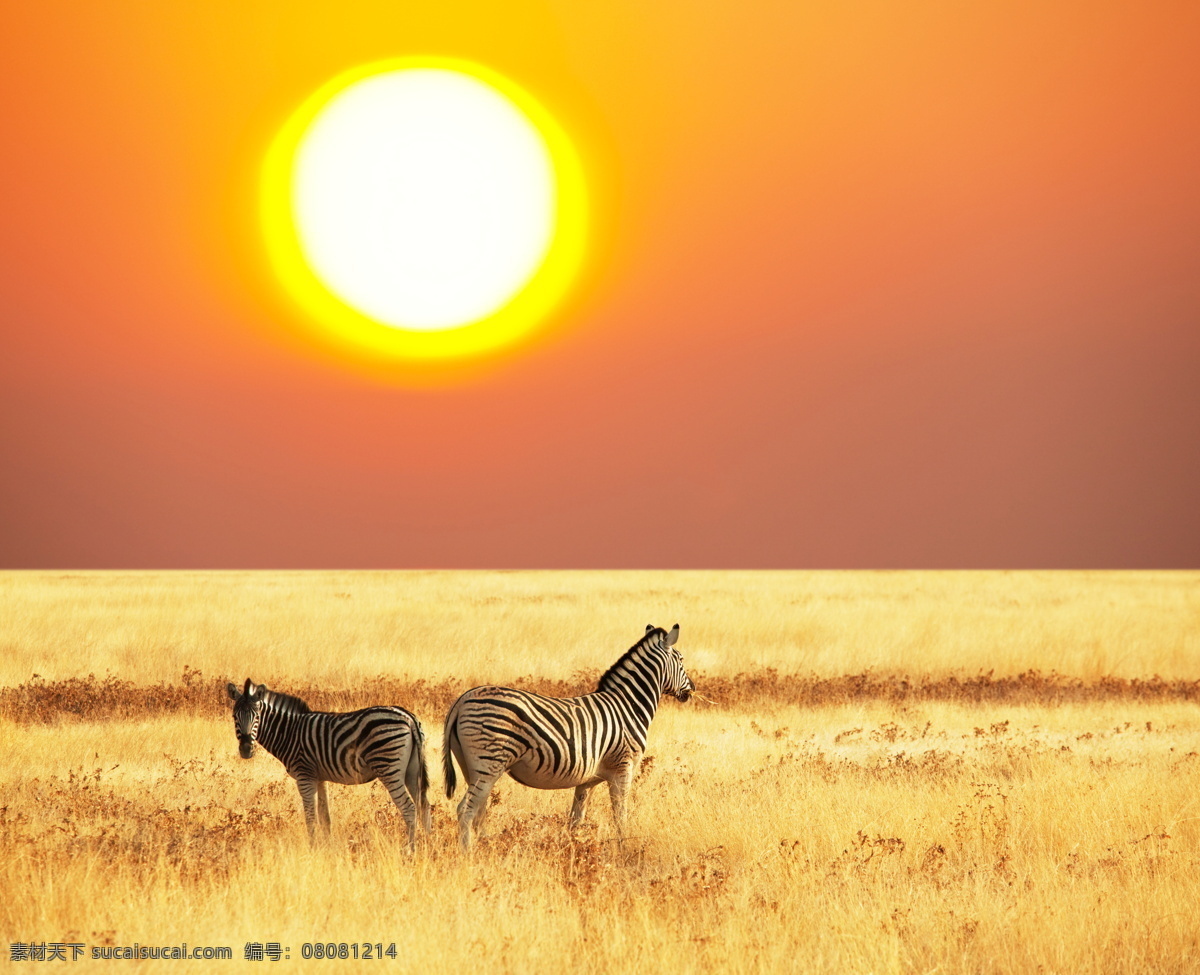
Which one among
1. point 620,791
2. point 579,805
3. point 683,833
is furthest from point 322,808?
point 683,833

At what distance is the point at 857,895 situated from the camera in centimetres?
898

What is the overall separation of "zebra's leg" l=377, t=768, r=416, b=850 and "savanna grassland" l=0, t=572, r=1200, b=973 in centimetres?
17

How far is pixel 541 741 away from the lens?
9539mm

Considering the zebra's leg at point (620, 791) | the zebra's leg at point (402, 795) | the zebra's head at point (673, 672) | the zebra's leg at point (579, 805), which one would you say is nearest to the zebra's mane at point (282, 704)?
the zebra's leg at point (402, 795)

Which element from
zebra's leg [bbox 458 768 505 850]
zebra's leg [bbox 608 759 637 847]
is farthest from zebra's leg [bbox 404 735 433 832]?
zebra's leg [bbox 608 759 637 847]

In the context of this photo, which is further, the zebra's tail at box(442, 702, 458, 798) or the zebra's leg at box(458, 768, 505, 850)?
the zebra's tail at box(442, 702, 458, 798)

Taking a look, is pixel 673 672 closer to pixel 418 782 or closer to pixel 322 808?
pixel 418 782

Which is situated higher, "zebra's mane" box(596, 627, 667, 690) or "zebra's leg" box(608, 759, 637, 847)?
"zebra's mane" box(596, 627, 667, 690)

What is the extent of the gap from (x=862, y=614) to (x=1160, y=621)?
8617 mm

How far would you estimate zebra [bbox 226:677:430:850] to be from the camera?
9.62 m

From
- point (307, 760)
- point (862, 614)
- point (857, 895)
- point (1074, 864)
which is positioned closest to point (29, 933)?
point (307, 760)

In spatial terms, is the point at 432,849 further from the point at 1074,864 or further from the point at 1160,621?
the point at 1160,621

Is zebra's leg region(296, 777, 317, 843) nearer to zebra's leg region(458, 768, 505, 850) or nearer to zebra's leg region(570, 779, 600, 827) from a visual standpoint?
zebra's leg region(458, 768, 505, 850)

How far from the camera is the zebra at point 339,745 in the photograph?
9.62m
